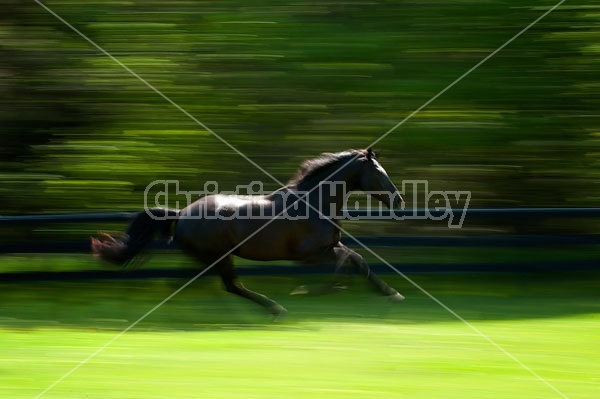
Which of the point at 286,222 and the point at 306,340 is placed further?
the point at 286,222

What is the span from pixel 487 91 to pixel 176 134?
4.51 metres

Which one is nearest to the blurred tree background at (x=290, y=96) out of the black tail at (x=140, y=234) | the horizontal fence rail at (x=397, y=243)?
the horizontal fence rail at (x=397, y=243)

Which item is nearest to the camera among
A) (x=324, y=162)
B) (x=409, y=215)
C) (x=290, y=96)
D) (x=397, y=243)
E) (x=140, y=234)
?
(x=324, y=162)

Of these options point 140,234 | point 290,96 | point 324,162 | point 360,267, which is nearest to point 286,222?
point 324,162

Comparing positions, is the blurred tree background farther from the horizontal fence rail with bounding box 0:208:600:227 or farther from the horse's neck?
the horse's neck

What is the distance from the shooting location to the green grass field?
6.92 meters

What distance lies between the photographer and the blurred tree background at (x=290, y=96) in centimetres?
1338

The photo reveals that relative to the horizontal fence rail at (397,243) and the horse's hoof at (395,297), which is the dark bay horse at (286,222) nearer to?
the horse's hoof at (395,297)

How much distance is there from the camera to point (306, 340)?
8.72 meters

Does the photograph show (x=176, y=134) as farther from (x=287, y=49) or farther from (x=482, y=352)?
(x=482, y=352)

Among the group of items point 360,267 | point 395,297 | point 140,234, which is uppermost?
point 140,234

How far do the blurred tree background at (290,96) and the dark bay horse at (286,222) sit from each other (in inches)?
123

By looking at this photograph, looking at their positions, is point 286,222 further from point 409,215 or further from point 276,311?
point 409,215

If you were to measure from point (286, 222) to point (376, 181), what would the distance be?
106 cm
